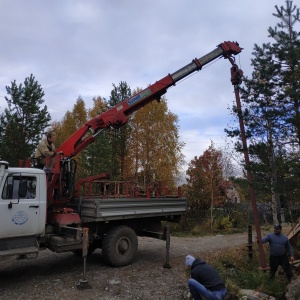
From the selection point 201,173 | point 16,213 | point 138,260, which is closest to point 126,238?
point 138,260

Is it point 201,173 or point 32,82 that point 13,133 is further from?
point 201,173

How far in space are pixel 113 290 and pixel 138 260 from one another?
2.82 metres

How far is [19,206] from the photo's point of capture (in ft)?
24.9

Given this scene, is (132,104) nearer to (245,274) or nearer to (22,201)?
(22,201)

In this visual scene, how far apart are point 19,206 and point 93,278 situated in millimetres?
2384

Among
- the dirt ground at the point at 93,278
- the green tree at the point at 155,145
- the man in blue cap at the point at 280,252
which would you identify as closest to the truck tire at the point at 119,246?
the dirt ground at the point at 93,278

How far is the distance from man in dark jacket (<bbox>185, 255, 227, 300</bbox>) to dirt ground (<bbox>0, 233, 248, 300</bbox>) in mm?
1443

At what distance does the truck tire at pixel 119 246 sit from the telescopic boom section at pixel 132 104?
2.43 meters

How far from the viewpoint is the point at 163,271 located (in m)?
8.92

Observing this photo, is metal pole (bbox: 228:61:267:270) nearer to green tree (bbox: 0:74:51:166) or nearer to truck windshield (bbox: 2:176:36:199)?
truck windshield (bbox: 2:176:36:199)

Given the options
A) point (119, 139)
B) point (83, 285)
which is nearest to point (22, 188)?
point (83, 285)

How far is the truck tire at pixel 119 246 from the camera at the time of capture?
899cm

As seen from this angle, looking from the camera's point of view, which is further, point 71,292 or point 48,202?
point 48,202

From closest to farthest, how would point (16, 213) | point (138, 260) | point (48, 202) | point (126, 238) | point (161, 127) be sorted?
point (16, 213)
point (48, 202)
point (126, 238)
point (138, 260)
point (161, 127)
